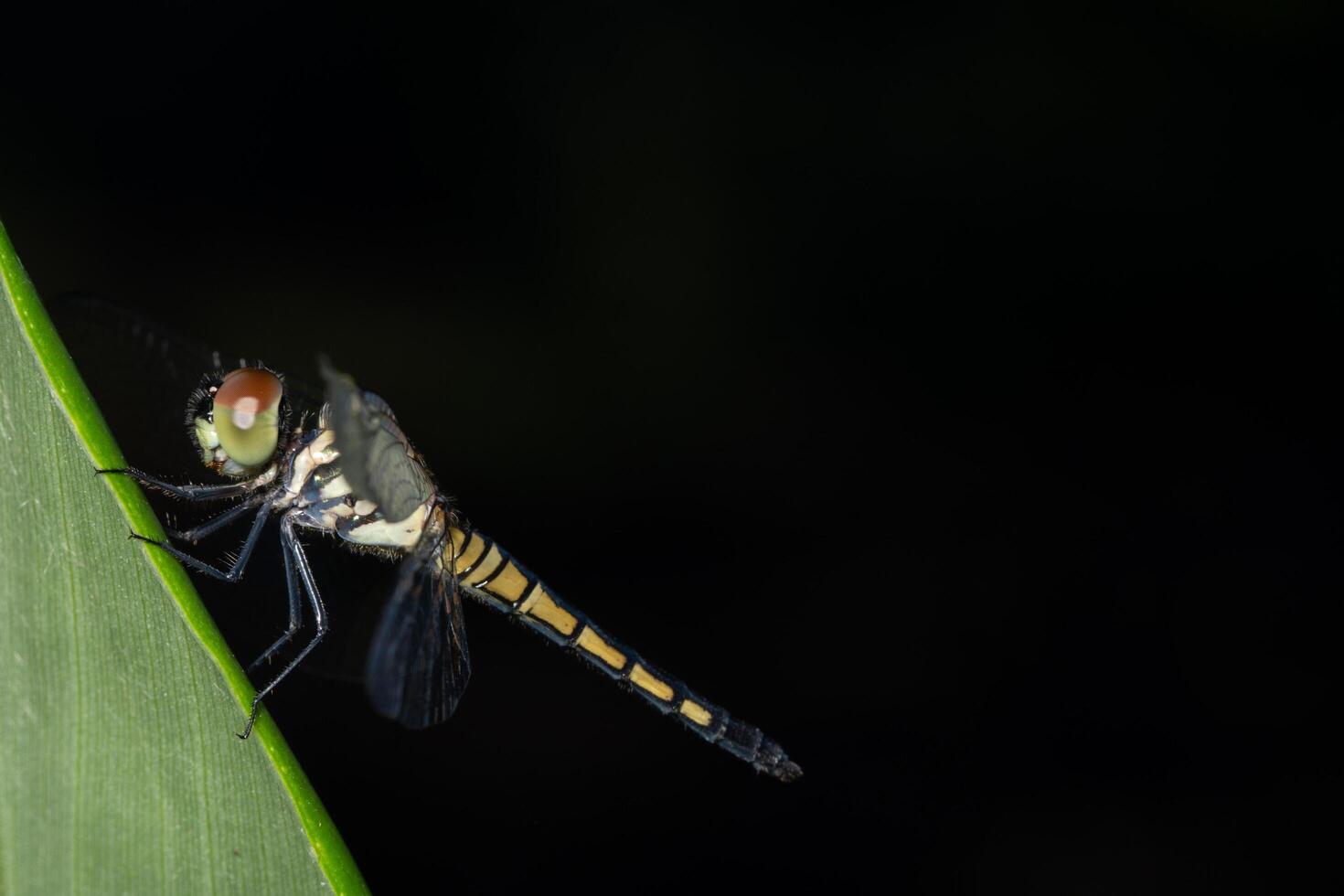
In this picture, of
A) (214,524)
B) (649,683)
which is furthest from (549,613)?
(214,524)

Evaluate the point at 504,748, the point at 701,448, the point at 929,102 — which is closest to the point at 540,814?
the point at 504,748

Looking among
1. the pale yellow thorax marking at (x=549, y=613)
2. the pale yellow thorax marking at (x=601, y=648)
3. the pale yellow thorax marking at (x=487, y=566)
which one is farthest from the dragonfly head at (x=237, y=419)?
the pale yellow thorax marking at (x=601, y=648)

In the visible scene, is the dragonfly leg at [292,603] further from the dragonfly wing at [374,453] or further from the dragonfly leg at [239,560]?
the dragonfly wing at [374,453]

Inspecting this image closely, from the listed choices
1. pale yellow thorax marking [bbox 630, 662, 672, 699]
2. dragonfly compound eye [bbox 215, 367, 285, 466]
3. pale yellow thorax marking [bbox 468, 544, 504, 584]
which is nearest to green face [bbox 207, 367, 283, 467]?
dragonfly compound eye [bbox 215, 367, 285, 466]

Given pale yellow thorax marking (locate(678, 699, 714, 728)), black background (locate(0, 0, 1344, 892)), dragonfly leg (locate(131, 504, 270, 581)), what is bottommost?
dragonfly leg (locate(131, 504, 270, 581))

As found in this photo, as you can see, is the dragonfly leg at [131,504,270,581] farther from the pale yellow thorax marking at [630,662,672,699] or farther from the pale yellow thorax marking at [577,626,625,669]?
the pale yellow thorax marking at [630,662,672,699]

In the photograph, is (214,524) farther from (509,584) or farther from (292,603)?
(509,584)
